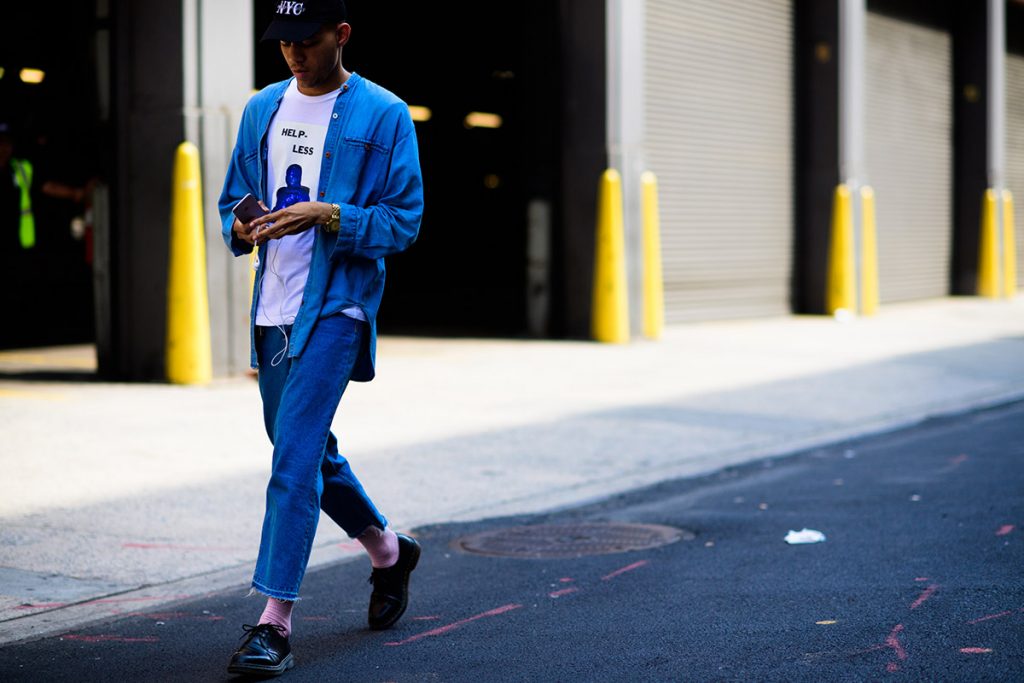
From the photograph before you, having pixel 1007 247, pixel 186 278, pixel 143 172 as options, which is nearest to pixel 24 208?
pixel 143 172

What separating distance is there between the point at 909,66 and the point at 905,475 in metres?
18.1

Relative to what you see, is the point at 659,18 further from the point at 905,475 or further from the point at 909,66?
the point at 905,475

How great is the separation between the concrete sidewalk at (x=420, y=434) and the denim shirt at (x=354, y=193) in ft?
4.86

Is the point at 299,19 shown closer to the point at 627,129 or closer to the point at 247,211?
the point at 247,211

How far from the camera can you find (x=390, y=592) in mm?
4988

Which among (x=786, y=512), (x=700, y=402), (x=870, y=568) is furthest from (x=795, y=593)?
(x=700, y=402)

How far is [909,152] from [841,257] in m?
4.59

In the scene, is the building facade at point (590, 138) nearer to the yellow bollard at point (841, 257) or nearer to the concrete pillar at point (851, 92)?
the concrete pillar at point (851, 92)

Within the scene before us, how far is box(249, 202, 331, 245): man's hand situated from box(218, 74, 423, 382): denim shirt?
77 millimetres

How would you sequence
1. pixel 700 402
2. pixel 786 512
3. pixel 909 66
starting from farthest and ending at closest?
pixel 909 66 → pixel 700 402 → pixel 786 512

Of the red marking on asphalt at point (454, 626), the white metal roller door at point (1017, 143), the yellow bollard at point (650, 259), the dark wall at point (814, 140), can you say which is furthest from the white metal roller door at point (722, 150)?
the red marking on asphalt at point (454, 626)

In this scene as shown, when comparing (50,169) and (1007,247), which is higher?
(50,169)

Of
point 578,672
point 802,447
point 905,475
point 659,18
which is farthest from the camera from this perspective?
point 659,18

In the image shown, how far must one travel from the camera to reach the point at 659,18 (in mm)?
18391
